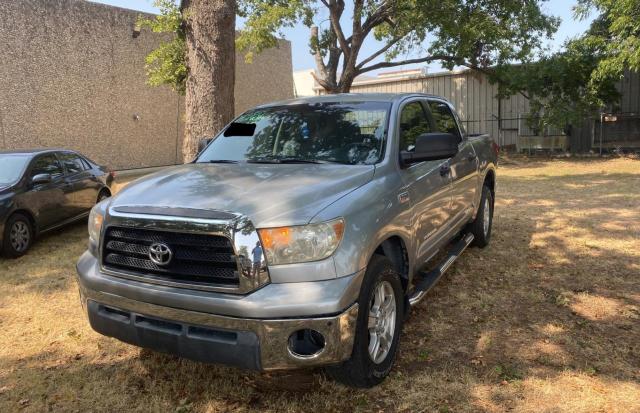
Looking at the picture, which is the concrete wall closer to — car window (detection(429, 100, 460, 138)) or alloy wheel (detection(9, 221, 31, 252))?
alloy wheel (detection(9, 221, 31, 252))

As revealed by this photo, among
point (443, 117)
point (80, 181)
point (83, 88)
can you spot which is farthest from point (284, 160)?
point (83, 88)

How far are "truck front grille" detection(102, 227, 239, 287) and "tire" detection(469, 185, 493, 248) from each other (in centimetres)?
393

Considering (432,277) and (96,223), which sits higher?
(96,223)

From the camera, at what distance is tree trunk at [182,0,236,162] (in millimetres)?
6941

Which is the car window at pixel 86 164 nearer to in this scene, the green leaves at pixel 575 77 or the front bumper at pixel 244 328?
the front bumper at pixel 244 328

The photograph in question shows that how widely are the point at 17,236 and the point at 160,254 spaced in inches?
195

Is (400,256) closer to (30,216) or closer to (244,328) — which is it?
(244,328)

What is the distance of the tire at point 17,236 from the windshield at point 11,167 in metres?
0.52

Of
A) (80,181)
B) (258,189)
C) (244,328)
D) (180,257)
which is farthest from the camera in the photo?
(80,181)

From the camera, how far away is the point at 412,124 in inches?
169

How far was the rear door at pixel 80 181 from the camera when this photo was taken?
7.87 metres

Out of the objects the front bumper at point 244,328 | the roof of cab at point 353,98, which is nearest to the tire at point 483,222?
the roof of cab at point 353,98

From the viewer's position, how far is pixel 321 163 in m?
3.61

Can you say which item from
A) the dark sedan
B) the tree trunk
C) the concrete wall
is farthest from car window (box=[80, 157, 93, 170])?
the concrete wall
